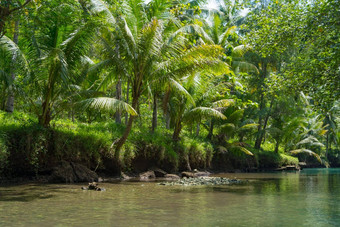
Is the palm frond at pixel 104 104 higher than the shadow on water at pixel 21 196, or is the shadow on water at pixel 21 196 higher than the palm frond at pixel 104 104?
the palm frond at pixel 104 104

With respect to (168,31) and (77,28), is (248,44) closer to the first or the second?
(168,31)

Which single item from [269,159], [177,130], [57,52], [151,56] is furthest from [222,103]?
[269,159]

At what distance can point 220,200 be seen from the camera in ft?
24.6

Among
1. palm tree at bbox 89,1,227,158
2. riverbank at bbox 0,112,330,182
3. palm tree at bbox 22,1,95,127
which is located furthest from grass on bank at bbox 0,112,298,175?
palm tree at bbox 89,1,227,158

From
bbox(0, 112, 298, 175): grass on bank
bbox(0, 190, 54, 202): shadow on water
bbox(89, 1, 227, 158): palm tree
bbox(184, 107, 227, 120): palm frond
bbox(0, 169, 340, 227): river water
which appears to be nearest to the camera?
bbox(0, 169, 340, 227): river water

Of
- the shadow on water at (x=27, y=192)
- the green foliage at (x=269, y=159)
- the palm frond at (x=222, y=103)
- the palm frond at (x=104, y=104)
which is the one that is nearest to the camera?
the shadow on water at (x=27, y=192)

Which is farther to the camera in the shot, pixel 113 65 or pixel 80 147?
pixel 113 65

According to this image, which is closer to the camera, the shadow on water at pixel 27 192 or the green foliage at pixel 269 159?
the shadow on water at pixel 27 192

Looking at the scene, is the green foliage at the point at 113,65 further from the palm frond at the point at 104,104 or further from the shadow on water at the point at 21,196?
the shadow on water at the point at 21,196

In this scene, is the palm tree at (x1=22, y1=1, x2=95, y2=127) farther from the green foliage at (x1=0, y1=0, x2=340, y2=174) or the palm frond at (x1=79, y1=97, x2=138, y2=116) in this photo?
the palm frond at (x1=79, y1=97, x2=138, y2=116)

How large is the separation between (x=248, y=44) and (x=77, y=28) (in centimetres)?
621

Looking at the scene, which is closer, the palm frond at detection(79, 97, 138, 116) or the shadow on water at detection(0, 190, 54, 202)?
the shadow on water at detection(0, 190, 54, 202)

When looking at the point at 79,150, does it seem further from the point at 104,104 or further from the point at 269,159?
the point at 269,159

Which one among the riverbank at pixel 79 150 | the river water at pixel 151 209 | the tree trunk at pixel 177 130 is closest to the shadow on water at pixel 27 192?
the river water at pixel 151 209
